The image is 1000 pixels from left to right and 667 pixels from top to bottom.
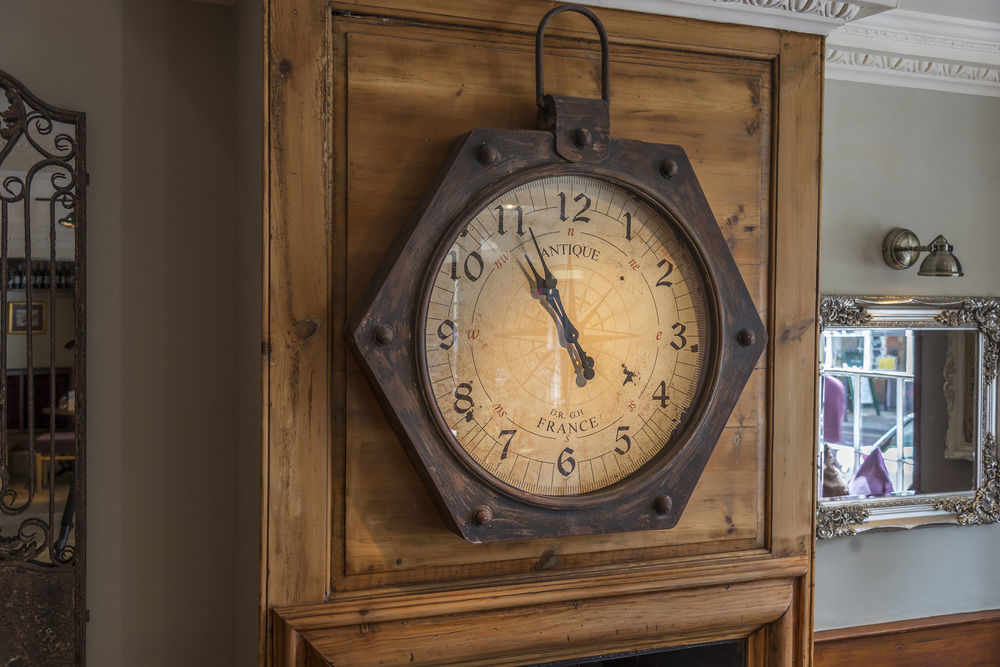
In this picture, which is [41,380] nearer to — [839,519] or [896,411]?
[839,519]

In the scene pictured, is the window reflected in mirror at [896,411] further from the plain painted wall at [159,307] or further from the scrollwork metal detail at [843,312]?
the plain painted wall at [159,307]

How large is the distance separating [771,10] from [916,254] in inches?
47.3

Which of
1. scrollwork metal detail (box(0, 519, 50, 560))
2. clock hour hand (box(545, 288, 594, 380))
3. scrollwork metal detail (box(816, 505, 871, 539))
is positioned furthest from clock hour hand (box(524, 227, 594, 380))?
scrollwork metal detail (box(816, 505, 871, 539))

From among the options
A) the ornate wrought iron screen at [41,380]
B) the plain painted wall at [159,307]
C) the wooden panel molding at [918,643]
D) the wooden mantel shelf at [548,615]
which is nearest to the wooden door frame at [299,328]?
the wooden mantel shelf at [548,615]

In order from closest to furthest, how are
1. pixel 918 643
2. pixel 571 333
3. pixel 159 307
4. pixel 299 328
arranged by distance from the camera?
pixel 299 328 → pixel 571 333 → pixel 159 307 → pixel 918 643

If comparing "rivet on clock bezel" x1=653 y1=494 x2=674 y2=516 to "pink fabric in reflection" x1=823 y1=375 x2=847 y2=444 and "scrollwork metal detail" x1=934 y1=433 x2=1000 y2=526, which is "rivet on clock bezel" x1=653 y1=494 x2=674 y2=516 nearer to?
"pink fabric in reflection" x1=823 y1=375 x2=847 y2=444

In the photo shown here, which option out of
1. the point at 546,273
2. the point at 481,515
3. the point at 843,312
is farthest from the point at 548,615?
the point at 843,312

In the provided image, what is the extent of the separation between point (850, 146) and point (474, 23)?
1.49 m

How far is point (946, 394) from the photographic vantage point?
8.35 ft

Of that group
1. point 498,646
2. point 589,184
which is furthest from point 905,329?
point 498,646

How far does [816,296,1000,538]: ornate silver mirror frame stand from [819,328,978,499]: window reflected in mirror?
1cm

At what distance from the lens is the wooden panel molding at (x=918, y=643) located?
2.41 m

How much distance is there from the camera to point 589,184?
1.47m

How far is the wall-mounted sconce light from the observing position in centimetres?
240
